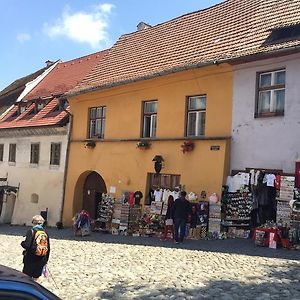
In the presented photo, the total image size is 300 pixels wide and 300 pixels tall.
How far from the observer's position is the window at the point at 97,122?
20594 millimetres

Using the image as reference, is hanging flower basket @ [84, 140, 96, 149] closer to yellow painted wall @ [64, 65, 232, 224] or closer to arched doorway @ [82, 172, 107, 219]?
yellow painted wall @ [64, 65, 232, 224]

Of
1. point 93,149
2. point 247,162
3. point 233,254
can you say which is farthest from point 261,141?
point 93,149

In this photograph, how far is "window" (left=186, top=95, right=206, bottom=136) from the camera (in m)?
16.3

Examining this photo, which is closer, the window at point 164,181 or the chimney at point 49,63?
the window at point 164,181

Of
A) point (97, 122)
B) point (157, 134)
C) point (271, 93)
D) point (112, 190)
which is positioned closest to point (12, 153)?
point (97, 122)

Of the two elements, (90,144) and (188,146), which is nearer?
(188,146)

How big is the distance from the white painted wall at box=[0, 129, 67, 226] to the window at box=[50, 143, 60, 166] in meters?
0.22

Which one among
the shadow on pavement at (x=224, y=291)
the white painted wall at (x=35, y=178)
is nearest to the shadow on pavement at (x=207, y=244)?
the shadow on pavement at (x=224, y=291)

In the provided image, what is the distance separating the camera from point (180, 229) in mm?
14516

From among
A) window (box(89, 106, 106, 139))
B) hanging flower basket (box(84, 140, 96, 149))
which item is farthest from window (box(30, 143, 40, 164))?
hanging flower basket (box(84, 140, 96, 149))

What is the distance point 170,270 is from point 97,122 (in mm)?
12092

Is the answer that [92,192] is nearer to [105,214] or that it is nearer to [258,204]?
[105,214]

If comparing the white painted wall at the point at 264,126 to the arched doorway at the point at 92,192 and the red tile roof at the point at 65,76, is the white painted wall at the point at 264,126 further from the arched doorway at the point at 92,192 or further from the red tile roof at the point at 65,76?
the red tile roof at the point at 65,76

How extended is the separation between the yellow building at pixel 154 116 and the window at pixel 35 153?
352 centimetres
